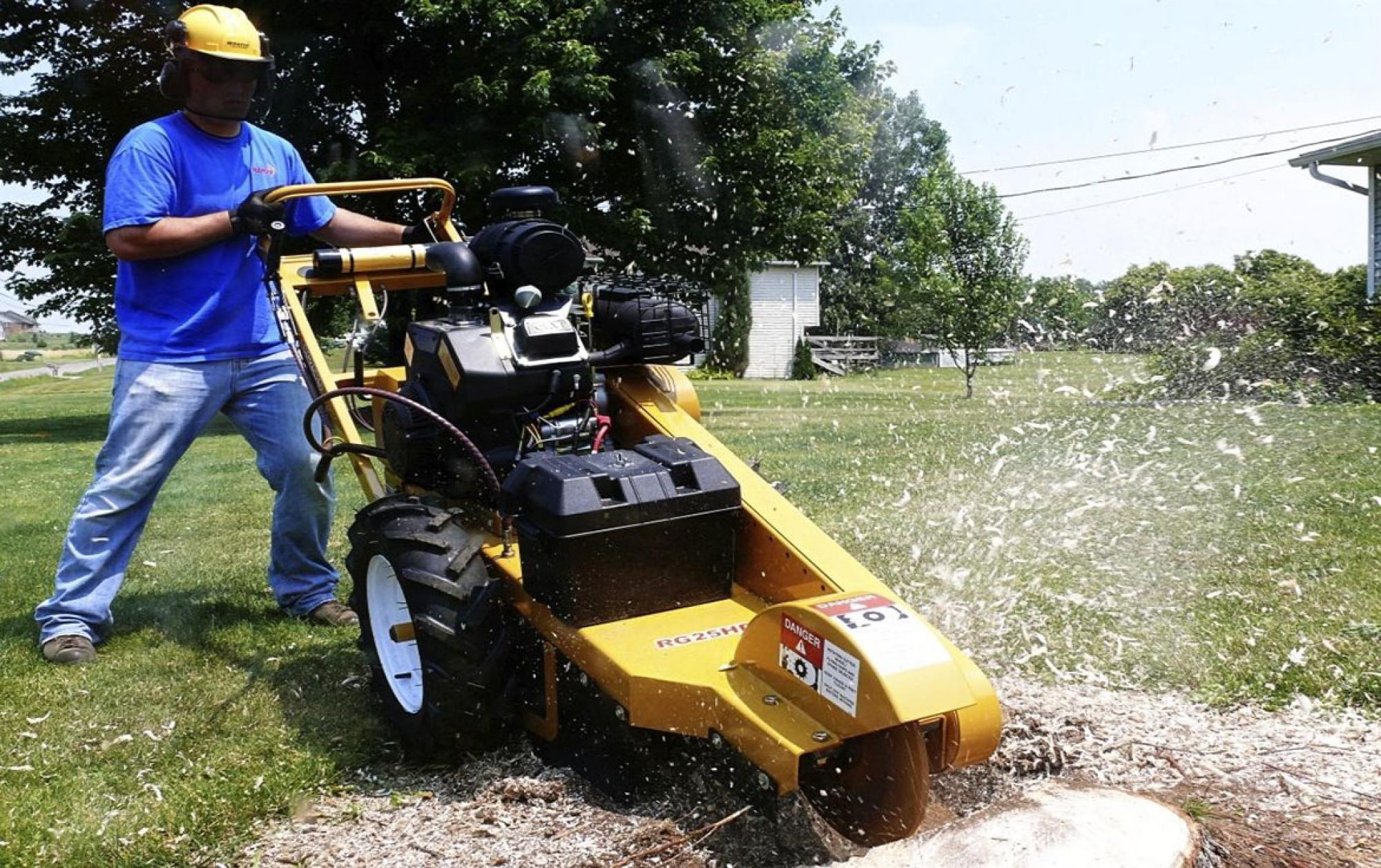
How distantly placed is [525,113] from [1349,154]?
36.1ft

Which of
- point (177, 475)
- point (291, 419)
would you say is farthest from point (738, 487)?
point (177, 475)

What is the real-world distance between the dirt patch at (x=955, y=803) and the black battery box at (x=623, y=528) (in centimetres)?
50

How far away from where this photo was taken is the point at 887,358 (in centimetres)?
4222

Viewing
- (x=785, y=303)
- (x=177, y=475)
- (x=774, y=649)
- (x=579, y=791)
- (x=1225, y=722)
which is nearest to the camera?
(x=774, y=649)

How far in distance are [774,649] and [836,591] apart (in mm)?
377

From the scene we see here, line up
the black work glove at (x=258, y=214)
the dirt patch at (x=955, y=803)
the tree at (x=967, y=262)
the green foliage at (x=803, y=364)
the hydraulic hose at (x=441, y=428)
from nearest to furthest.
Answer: the dirt patch at (x=955, y=803) < the hydraulic hose at (x=441, y=428) < the black work glove at (x=258, y=214) < the tree at (x=967, y=262) < the green foliage at (x=803, y=364)

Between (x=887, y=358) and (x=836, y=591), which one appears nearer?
(x=836, y=591)

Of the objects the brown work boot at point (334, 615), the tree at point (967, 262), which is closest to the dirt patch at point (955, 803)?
the brown work boot at point (334, 615)

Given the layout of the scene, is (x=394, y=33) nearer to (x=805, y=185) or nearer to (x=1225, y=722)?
(x=805, y=185)

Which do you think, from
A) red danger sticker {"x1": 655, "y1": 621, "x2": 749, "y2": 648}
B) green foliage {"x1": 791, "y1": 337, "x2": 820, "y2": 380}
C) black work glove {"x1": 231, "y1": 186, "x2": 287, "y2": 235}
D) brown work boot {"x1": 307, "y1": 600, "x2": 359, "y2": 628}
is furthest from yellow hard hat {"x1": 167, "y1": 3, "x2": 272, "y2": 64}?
green foliage {"x1": 791, "y1": 337, "x2": 820, "y2": 380}

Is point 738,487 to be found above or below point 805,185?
below

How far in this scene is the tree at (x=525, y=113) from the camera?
14.1m

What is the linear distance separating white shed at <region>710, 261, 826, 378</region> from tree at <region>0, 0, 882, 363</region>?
49.5 ft

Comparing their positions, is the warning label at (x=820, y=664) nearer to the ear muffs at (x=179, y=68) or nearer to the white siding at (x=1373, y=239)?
the ear muffs at (x=179, y=68)
